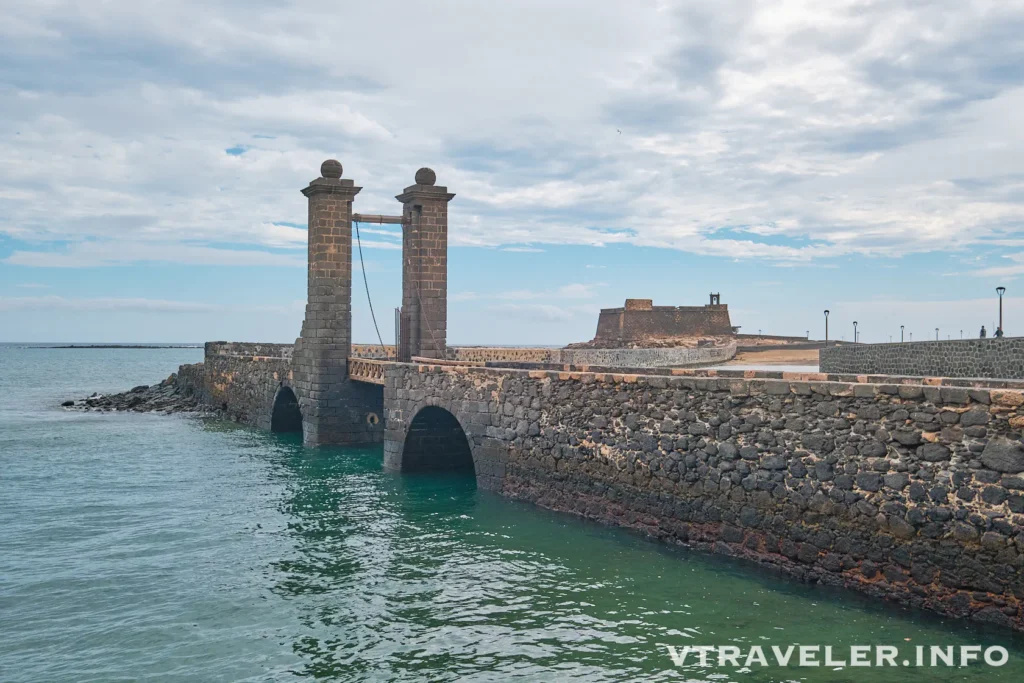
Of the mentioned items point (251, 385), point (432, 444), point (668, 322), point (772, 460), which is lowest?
point (432, 444)

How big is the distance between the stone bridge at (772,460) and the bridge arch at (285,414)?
33.7ft

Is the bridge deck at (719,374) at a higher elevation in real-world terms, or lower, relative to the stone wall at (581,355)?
lower

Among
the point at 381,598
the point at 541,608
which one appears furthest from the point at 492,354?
the point at 541,608

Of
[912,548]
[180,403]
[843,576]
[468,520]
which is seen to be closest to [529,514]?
[468,520]

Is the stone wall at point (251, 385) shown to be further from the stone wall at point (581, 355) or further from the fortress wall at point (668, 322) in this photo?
the fortress wall at point (668, 322)

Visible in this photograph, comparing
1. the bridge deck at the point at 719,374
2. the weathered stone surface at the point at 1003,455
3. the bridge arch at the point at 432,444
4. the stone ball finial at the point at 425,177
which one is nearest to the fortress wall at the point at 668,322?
the stone ball finial at the point at 425,177

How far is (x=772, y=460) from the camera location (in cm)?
1158

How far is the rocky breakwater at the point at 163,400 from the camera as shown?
4222cm

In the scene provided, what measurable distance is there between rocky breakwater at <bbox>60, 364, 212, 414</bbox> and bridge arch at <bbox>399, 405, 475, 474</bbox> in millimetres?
21750

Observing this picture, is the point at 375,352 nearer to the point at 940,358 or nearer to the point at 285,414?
the point at 285,414

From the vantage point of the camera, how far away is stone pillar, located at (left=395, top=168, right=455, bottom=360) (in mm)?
24438

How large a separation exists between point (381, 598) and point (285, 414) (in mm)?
21005

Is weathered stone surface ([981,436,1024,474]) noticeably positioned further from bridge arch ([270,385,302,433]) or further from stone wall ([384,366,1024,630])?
bridge arch ([270,385,302,433])

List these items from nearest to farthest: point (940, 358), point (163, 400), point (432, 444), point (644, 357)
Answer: point (432, 444) < point (940, 358) < point (644, 357) < point (163, 400)
